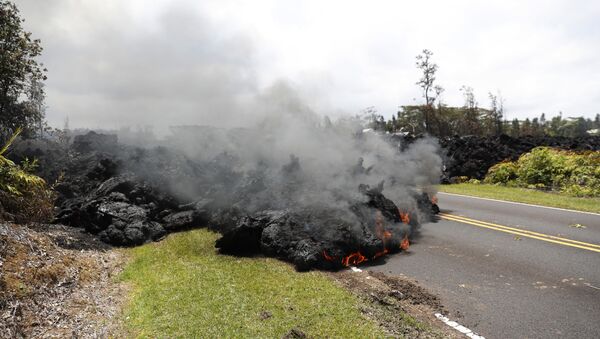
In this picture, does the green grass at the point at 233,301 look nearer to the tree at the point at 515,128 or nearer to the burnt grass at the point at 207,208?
the burnt grass at the point at 207,208

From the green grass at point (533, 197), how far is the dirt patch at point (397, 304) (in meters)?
10.2

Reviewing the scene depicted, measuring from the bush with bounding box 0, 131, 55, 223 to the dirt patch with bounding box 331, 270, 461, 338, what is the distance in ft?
24.7

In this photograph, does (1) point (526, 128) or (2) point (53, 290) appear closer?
(2) point (53, 290)

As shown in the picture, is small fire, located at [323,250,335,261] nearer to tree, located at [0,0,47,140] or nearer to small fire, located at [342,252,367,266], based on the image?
small fire, located at [342,252,367,266]

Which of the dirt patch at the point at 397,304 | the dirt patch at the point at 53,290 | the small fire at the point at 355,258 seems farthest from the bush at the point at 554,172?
the dirt patch at the point at 53,290

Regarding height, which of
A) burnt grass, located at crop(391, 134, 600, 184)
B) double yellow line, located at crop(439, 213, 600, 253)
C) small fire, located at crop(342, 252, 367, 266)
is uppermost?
burnt grass, located at crop(391, 134, 600, 184)

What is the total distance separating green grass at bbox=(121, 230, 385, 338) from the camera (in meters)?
4.97

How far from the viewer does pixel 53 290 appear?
6.07 meters

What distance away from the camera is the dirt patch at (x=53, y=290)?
5.04 metres

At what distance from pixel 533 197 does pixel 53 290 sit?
17483 mm

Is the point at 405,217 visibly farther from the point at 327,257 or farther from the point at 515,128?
the point at 515,128

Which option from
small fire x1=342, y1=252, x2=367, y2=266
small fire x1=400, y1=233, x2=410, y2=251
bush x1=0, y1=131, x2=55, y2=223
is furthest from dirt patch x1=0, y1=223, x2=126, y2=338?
small fire x1=400, y1=233, x2=410, y2=251

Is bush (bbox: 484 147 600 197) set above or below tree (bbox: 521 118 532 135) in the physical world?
below

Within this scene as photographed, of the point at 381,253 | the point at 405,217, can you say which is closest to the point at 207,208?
the point at 381,253
